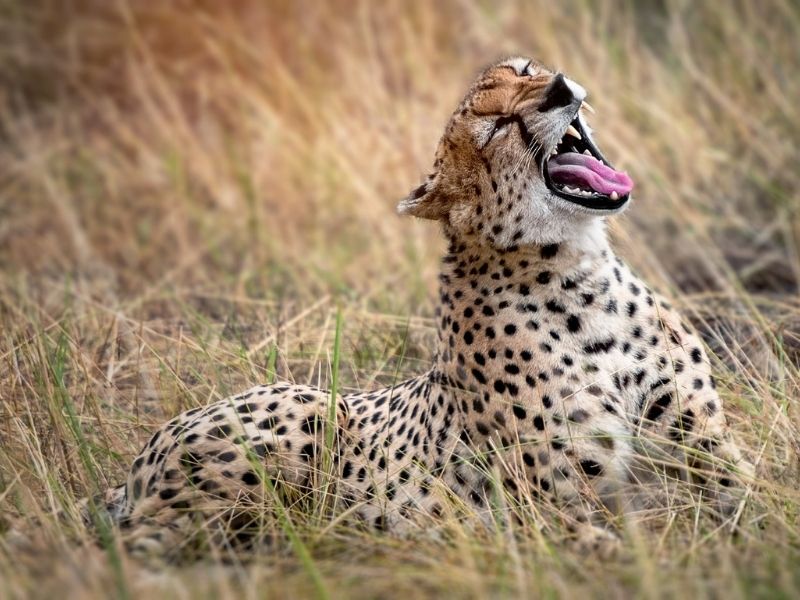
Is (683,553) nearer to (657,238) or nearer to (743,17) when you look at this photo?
(657,238)

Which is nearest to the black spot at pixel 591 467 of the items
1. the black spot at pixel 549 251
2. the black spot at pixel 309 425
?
the black spot at pixel 549 251

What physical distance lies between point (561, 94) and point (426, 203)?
19.7 inches

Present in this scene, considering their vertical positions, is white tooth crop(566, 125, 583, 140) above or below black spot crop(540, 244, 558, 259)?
above

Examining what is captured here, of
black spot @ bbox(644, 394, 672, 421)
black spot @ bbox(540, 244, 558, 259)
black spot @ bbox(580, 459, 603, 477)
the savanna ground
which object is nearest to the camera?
the savanna ground

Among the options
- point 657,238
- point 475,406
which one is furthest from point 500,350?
point 657,238

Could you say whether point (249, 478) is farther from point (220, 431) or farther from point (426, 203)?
point (426, 203)

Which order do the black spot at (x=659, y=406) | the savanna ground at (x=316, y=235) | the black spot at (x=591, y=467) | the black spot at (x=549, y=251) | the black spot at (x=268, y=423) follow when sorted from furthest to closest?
the black spot at (x=268, y=423)
the black spot at (x=549, y=251)
the black spot at (x=659, y=406)
the black spot at (x=591, y=467)
the savanna ground at (x=316, y=235)

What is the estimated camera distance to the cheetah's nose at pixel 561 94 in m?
3.54

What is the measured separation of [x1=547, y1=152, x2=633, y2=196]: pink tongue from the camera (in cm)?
355

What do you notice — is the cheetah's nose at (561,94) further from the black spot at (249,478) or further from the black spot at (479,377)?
the black spot at (249,478)

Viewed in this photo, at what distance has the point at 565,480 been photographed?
3332 mm

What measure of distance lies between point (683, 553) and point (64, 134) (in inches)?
260

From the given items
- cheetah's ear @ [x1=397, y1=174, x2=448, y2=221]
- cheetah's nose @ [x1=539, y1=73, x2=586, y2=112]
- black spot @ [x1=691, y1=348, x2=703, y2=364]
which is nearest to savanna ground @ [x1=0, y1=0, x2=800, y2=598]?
black spot @ [x1=691, y1=348, x2=703, y2=364]

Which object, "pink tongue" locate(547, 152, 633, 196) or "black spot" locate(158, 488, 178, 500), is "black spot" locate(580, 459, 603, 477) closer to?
"pink tongue" locate(547, 152, 633, 196)
